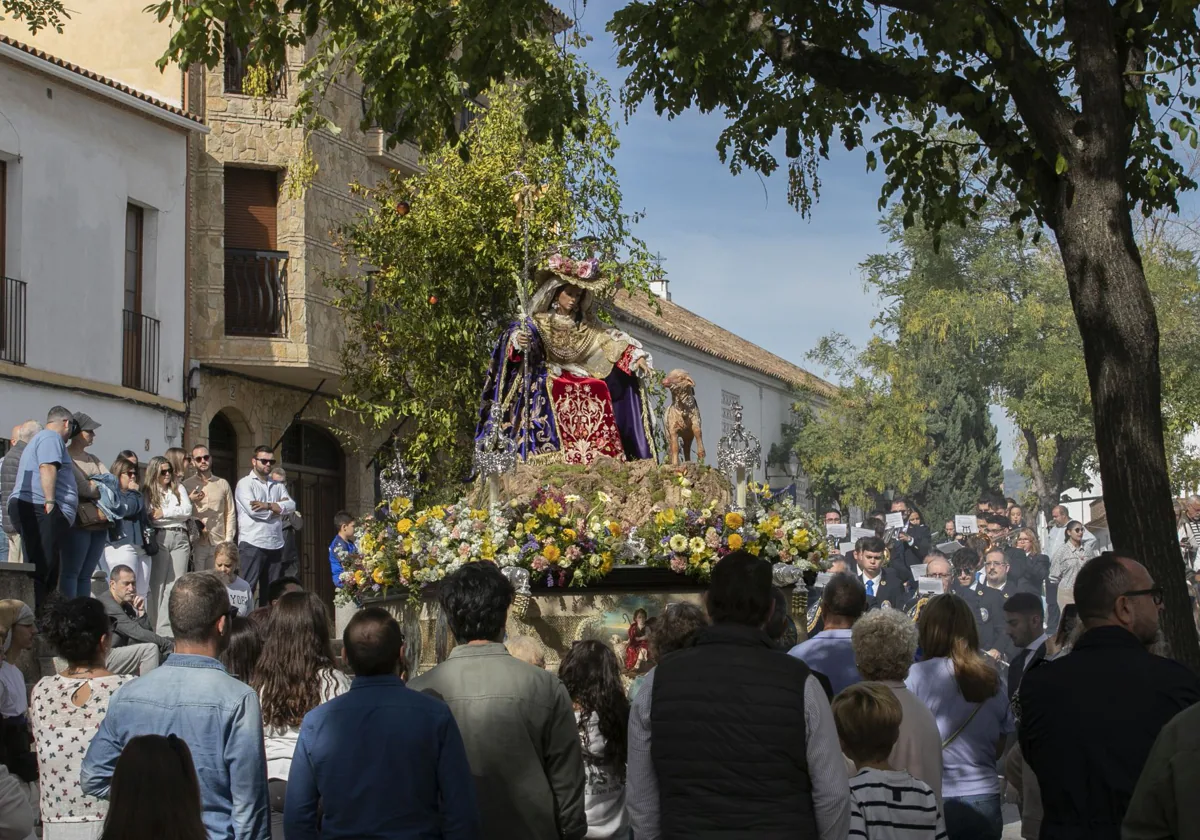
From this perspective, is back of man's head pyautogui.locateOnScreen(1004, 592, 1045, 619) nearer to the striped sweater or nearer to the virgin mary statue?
the striped sweater

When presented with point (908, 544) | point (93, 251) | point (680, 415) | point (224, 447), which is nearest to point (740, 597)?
point (680, 415)

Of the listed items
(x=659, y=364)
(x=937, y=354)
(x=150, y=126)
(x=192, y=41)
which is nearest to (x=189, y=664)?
(x=192, y=41)

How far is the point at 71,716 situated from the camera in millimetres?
5887

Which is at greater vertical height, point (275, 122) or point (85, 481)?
point (275, 122)

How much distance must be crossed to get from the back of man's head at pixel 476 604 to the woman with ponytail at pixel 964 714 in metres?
1.65

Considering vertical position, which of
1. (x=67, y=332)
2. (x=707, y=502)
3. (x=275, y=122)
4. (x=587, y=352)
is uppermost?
(x=275, y=122)

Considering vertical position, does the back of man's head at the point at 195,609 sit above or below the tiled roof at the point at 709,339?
below

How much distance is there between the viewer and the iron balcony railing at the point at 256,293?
22672 millimetres

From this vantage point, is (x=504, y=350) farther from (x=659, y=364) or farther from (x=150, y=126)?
(x=659, y=364)

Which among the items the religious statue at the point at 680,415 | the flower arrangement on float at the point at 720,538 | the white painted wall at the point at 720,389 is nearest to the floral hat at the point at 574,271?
the religious statue at the point at 680,415

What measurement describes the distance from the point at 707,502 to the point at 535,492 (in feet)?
4.25

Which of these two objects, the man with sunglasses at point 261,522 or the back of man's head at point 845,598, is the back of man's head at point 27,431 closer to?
the man with sunglasses at point 261,522

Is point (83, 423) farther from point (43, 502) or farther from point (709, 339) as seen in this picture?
point (709, 339)

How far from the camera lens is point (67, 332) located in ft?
64.1
